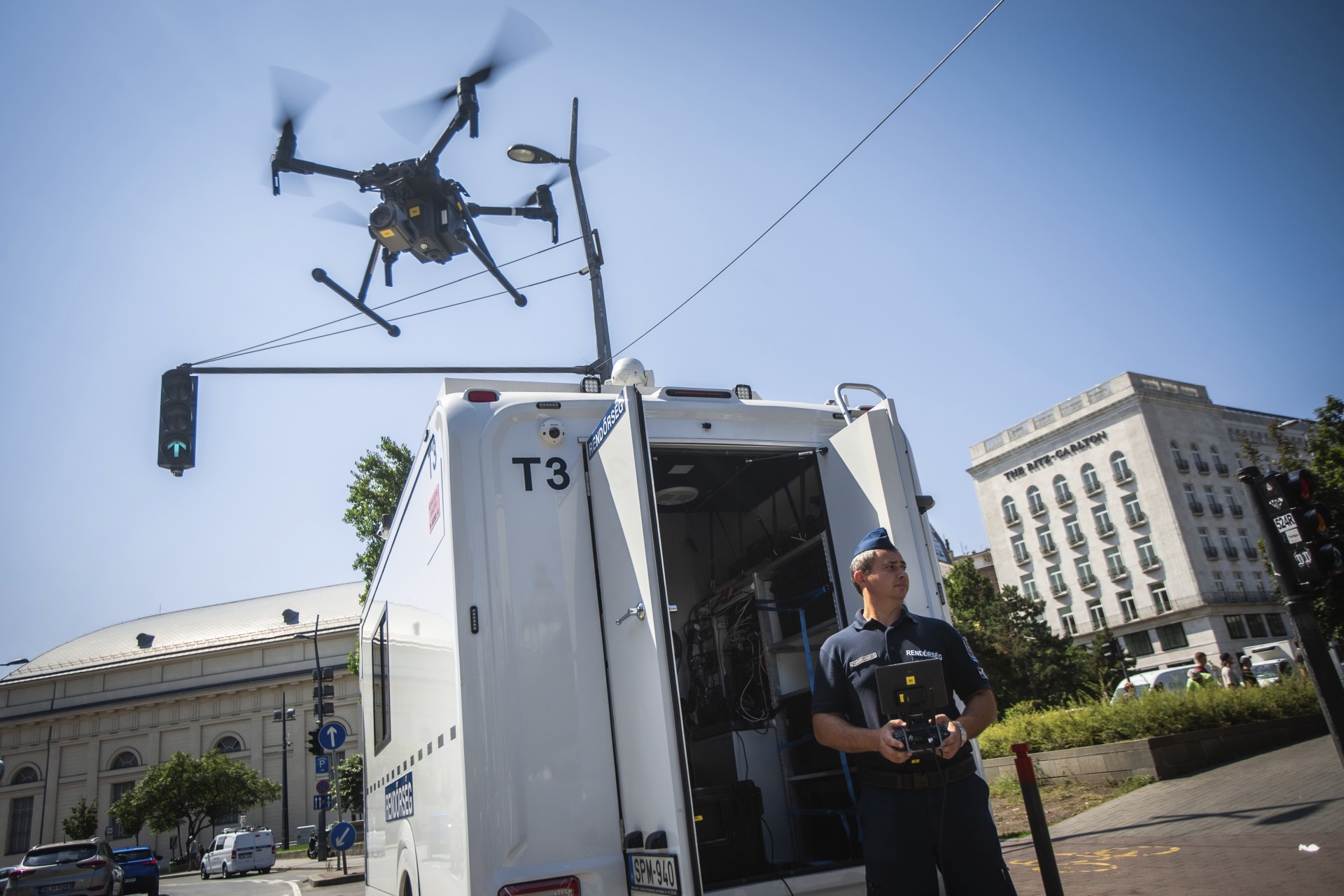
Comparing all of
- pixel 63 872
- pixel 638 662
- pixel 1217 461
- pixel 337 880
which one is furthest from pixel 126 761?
pixel 1217 461

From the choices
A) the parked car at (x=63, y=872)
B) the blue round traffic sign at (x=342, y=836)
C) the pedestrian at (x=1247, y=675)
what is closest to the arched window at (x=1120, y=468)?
the pedestrian at (x=1247, y=675)

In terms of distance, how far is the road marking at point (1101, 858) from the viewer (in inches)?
302

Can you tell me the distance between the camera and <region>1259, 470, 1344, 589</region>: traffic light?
630cm

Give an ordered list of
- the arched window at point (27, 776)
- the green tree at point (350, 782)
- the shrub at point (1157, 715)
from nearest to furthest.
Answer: the shrub at point (1157, 715)
the green tree at point (350, 782)
the arched window at point (27, 776)

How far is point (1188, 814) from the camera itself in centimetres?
920

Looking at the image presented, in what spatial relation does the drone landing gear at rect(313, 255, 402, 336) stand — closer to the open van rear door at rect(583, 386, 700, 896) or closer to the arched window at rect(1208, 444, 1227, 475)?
the open van rear door at rect(583, 386, 700, 896)

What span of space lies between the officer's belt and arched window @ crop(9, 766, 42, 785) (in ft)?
287

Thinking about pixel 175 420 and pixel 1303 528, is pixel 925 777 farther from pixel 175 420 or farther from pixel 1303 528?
pixel 175 420

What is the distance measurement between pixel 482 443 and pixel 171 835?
73351 millimetres

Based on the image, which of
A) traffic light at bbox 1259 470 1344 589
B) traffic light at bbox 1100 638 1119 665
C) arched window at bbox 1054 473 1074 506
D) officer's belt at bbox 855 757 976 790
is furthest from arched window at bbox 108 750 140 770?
officer's belt at bbox 855 757 976 790

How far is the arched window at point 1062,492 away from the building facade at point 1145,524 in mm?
69

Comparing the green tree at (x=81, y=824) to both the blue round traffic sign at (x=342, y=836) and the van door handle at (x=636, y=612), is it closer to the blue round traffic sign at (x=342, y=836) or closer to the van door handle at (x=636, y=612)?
the blue round traffic sign at (x=342, y=836)

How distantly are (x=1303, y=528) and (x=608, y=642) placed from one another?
18.3ft

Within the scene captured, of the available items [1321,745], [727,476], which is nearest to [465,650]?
[727,476]
